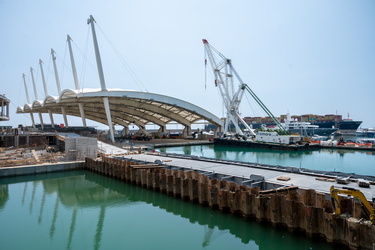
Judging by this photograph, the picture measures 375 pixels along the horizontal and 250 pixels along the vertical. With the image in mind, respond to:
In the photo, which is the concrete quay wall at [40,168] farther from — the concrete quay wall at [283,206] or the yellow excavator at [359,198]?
the yellow excavator at [359,198]

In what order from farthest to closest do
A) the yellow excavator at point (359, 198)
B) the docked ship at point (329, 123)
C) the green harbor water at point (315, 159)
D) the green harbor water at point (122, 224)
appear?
the docked ship at point (329, 123), the green harbor water at point (315, 159), the green harbor water at point (122, 224), the yellow excavator at point (359, 198)

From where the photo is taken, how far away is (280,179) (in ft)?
49.1

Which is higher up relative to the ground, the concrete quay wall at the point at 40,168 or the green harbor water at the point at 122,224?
the concrete quay wall at the point at 40,168

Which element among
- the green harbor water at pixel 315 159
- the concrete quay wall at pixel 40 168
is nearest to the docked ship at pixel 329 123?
the green harbor water at pixel 315 159

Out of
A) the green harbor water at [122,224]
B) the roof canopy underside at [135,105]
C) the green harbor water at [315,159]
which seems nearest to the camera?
the green harbor water at [122,224]

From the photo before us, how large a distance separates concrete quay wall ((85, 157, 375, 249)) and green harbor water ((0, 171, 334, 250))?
1.48 feet

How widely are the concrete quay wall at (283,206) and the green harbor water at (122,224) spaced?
0.45 metres

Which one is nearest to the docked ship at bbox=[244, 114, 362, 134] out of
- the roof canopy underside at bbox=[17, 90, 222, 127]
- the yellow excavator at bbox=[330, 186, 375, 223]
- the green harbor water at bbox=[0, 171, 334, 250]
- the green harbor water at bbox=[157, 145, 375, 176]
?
the roof canopy underside at bbox=[17, 90, 222, 127]

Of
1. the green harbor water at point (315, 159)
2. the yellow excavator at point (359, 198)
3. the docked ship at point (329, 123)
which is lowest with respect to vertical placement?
the green harbor water at point (315, 159)

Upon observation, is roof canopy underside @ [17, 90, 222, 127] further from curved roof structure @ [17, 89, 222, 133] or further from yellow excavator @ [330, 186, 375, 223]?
yellow excavator @ [330, 186, 375, 223]

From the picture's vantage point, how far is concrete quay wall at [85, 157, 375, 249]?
9.35 m

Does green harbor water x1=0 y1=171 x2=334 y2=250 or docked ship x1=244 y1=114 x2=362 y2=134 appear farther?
docked ship x1=244 y1=114 x2=362 y2=134

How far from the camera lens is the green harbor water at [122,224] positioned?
1112 centimetres

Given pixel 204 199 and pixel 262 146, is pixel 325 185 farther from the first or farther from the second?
pixel 262 146
